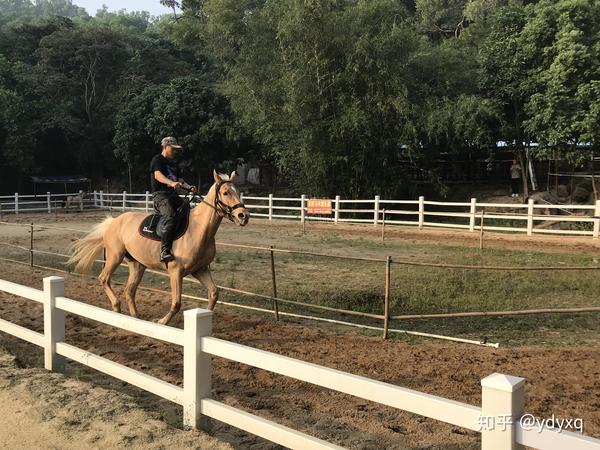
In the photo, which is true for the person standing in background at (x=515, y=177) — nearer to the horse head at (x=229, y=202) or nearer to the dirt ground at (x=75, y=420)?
the horse head at (x=229, y=202)

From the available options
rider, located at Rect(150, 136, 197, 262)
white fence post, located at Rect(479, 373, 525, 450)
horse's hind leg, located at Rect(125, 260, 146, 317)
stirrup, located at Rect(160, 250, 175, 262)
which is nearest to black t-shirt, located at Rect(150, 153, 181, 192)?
rider, located at Rect(150, 136, 197, 262)

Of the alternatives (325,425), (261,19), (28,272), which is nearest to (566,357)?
(325,425)

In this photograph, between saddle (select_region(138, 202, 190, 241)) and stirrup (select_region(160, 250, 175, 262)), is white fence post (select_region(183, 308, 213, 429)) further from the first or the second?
saddle (select_region(138, 202, 190, 241))

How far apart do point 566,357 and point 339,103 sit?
61.5ft

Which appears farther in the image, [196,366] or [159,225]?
[159,225]

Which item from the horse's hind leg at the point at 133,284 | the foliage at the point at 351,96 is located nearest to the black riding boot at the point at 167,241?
the horse's hind leg at the point at 133,284

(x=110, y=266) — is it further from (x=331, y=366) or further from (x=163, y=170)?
(x=331, y=366)

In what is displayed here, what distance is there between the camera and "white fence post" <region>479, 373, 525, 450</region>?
7.57 feet

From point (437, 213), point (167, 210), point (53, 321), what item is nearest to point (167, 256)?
Answer: point (167, 210)

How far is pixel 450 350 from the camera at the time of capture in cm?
607

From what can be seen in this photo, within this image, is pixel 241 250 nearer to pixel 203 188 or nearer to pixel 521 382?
pixel 521 382

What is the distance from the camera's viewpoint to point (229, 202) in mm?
6504

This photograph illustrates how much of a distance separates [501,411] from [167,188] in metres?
5.45

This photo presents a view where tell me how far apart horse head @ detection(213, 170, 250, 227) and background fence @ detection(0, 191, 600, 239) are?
9.86 metres
